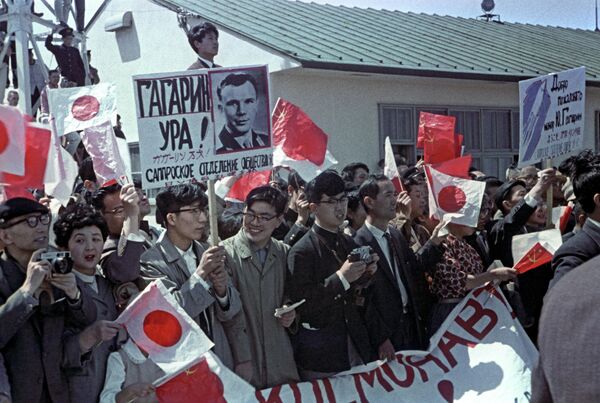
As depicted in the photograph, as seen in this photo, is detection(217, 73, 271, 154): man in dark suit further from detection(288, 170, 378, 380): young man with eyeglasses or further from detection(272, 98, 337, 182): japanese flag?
detection(272, 98, 337, 182): japanese flag

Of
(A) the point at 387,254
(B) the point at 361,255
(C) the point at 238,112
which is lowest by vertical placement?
(A) the point at 387,254

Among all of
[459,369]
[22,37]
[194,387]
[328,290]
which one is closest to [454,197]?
[459,369]

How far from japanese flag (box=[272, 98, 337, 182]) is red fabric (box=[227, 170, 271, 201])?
22 cm

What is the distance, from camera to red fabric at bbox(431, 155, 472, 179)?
6.71 meters

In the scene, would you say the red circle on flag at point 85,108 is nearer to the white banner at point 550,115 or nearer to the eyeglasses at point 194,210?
the eyeglasses at point 194,210

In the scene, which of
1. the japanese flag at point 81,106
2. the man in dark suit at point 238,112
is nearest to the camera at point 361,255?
the man in dark suit at point 238,112

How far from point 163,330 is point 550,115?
155 inches

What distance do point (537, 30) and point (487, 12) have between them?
5.99 ft

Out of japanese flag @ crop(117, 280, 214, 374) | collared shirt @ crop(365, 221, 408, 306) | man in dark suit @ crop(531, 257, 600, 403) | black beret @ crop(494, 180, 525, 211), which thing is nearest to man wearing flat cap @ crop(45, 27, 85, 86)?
black beret @ crop(494, 180, 525, 211)

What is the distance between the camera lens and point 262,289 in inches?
204

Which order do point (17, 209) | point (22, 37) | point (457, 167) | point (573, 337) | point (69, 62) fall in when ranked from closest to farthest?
1. point (573, 337)
2. point (17, 209)
3. point (457, 167)
4. point (22, 37)
5. point (69, 62)

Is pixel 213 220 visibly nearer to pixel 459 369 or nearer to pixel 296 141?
pixel 296 141

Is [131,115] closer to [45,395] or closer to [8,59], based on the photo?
[8,59]

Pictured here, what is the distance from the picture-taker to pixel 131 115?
15.9m
